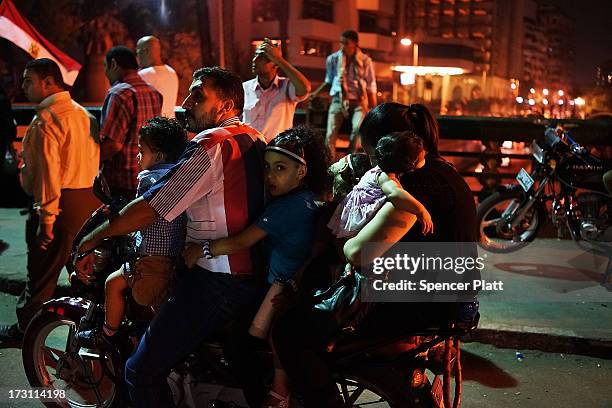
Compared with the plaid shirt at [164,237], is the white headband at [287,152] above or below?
above

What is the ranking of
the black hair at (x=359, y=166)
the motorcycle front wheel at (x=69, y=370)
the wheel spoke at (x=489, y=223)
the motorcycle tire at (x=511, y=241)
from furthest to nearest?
the wheel spoke at (x=489, y=223) < the motorcycle tire at (x=511, y=241) < the motorcycle front wheel at (x=69, y=370) < the black hair at (x=359, y=166)

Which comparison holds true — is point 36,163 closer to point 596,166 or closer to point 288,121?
point 288,121

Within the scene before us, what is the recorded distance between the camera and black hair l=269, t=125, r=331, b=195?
10.2 feet

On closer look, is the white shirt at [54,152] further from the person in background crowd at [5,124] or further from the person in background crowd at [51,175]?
the person in background crowd at [5,124]

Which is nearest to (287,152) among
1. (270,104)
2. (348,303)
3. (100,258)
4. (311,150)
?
(311,150)

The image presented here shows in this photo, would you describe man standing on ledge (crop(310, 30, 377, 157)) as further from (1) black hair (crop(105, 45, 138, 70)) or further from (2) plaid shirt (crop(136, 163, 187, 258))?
(2) plaid shirt (crop(136, 163, 187, 258))

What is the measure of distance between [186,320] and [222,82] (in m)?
1.07

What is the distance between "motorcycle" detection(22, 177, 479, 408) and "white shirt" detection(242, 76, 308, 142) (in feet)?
6.85

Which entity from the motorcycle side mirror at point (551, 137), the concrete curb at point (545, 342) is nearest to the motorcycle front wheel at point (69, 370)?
the concrete curb at point (545, 342)

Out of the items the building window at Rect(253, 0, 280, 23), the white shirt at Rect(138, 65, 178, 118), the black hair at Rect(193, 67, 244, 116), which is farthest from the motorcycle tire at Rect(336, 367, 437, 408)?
the building window at Rect(253, 0, 280, 23)

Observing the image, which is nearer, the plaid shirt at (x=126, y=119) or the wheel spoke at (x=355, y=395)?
the wheel spoke at (x=355, y=395)

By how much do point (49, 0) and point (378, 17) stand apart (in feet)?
160

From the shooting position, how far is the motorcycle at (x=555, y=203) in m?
7.05

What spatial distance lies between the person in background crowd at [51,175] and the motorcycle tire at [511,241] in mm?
4176
